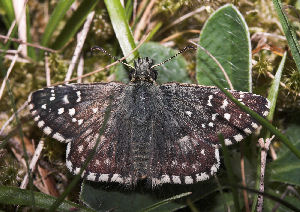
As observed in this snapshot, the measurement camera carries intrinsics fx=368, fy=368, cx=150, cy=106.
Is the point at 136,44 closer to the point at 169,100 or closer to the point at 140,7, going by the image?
the point at 140,7

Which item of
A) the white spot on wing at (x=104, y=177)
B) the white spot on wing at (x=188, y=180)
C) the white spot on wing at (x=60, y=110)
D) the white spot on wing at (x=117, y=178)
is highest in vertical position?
the white spot on wing at (x=60, y=110)

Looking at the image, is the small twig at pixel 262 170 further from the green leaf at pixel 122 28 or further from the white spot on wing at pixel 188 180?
the green leaf at pixel 122 28

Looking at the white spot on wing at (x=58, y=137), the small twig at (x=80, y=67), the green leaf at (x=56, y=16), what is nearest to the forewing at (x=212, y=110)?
the white spot on wing at (x=58, y=137)

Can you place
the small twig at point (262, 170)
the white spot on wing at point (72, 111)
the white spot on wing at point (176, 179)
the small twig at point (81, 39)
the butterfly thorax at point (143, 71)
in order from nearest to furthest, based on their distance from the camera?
the small twig at point (262, 170) < the white spot on wing at point (176, 179) < the white spot on wing at point (72, 111) < the butterfly thorax at point (143, 71) < the small twig at point (81, 39)

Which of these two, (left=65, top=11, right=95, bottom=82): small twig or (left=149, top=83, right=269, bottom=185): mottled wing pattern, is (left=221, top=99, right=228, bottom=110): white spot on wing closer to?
(left=149, top=83, right=269, bottom=185): mottled wing pattern

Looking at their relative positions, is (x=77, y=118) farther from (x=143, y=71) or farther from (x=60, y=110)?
(x=143, y=71)

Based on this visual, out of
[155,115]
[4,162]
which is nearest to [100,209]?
[155,115]
